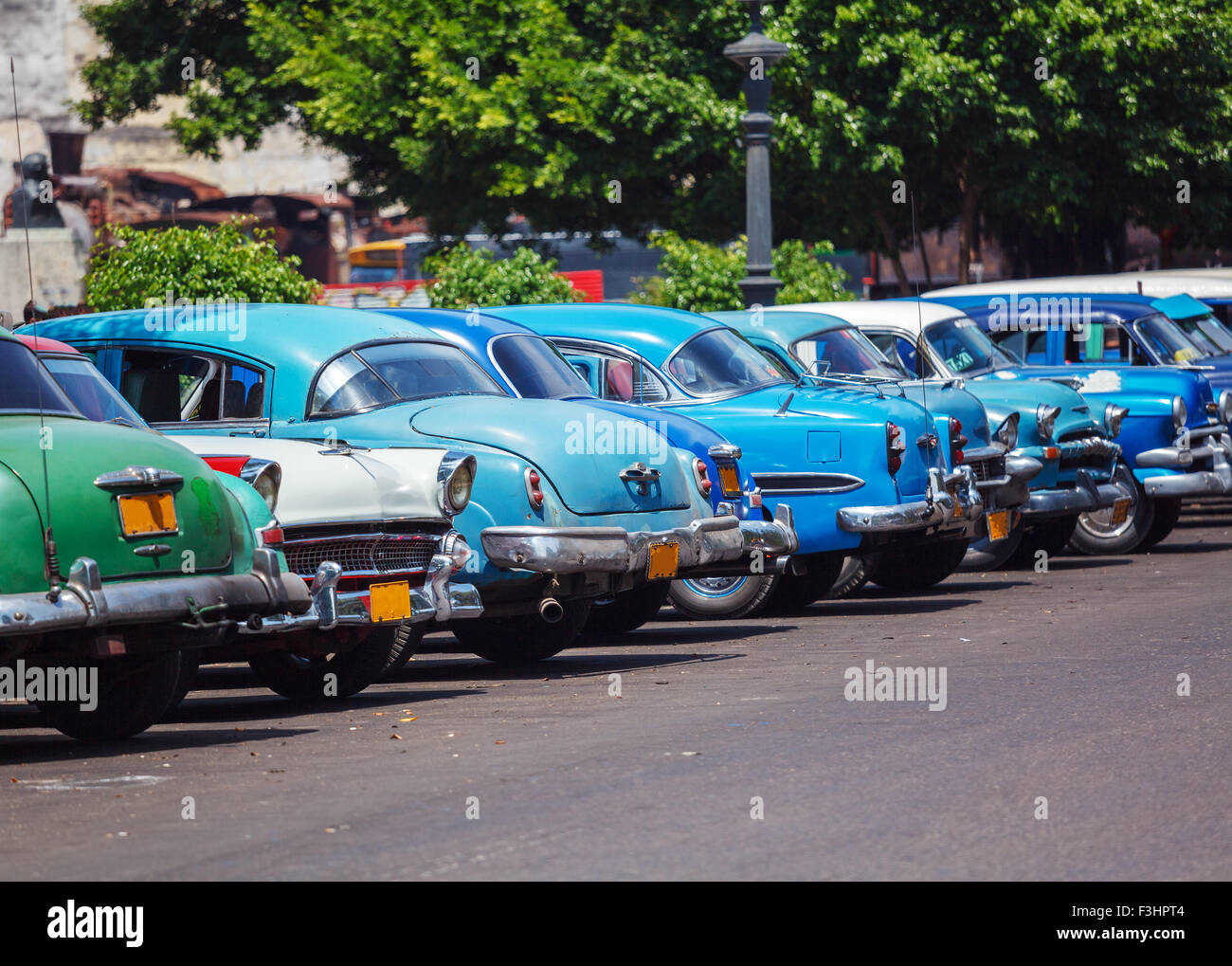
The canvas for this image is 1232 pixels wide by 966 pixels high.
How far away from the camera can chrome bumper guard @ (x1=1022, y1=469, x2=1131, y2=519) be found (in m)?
14.8

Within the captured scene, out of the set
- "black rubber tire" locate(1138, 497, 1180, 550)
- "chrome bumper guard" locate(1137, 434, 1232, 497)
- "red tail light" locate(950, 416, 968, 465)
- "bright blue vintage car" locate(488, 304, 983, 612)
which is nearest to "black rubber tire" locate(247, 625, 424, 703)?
"bright blue vintage car" locate(488, 304, 983, 612)

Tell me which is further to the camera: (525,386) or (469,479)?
(525,386)

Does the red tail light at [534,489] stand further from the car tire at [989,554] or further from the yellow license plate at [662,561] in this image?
the car tire at [989,554]

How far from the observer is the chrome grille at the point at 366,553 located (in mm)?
8812

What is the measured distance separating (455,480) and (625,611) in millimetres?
2801

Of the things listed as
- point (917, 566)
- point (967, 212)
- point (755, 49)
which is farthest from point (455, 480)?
point (967, 212)

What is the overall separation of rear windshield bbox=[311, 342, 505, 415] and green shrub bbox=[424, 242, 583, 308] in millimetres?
10453

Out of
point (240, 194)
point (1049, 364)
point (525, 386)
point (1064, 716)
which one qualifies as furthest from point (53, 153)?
point (1064, 716)

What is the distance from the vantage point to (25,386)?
27.1ft

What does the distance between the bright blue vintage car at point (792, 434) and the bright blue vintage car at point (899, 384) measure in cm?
57

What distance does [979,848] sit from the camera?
578cm

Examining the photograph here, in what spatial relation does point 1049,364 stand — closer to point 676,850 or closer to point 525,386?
point 525,386

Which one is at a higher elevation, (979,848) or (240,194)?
(240,194)
